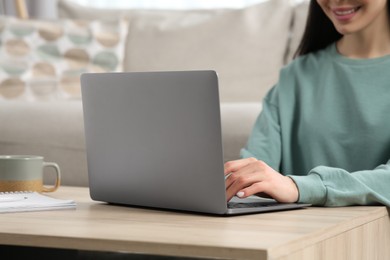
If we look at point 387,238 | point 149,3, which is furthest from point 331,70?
point 149,3

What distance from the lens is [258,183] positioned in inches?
49.0

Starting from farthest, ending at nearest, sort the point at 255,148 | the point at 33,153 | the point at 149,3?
the point at 149,3, the point at 33,153, the point at 255,148

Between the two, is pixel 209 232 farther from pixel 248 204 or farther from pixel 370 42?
pixel 370 42

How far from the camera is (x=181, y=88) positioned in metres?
1.16

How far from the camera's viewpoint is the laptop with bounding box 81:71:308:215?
3.74 ft

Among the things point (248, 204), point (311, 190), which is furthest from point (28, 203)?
point (311, 190)

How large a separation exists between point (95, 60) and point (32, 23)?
0.27 m

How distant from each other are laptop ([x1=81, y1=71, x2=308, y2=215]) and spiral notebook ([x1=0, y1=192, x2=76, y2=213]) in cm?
10

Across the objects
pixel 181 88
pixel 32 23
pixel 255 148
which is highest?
pixel 32 23

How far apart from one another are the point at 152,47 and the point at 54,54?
359 mm

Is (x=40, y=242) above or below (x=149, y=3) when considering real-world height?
below

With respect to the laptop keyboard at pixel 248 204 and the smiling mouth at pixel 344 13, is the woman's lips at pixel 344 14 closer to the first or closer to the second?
the smiling mouth at pixel 344 13

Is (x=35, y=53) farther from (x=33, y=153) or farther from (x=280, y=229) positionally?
(x=280, y=229)

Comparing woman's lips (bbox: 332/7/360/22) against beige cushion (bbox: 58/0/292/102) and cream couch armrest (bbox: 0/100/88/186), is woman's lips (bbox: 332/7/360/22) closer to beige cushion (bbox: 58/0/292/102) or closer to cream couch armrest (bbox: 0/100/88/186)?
cream couch armrest (bbox: 0/100/88/186)
